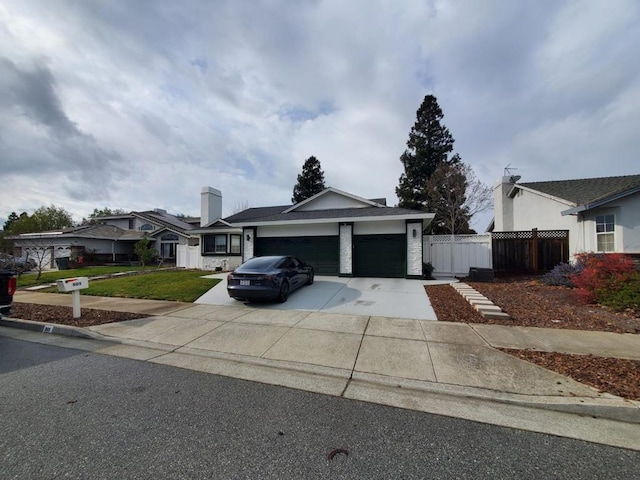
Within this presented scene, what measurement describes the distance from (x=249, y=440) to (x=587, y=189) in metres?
20.1

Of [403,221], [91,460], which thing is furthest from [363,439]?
[403,221]

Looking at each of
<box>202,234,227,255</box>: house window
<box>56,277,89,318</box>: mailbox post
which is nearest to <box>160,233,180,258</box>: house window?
<box>202,234,227,255</box>: house window

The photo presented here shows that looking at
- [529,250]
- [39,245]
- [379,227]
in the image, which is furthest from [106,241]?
[529,250]

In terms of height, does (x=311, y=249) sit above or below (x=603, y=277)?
above

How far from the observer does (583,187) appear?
15.7 meters

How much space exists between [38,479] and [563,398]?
5.25 meters

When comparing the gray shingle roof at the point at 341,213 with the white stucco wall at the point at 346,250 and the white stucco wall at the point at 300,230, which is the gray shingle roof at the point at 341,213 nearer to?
the white stucco wall at the point at 300,230

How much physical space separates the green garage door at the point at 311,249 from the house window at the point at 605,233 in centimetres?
1179

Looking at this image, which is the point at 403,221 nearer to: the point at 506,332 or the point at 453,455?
the point at 506,332

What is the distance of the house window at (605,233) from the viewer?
12.5m

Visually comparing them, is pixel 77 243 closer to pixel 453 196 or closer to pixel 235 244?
pixel 235 244

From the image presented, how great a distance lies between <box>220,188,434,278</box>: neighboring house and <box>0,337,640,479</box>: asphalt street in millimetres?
10653

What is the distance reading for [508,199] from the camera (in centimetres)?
1986

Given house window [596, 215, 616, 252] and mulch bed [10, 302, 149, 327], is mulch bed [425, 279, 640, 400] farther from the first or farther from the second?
mulch bed [10, 302, 149, 327]
